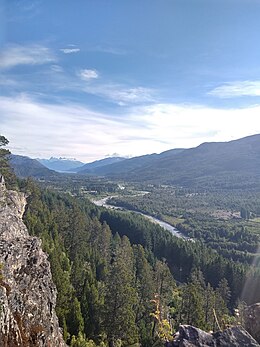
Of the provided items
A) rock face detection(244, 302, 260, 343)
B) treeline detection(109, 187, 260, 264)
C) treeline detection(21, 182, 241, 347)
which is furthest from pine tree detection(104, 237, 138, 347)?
treeline detection(109, 187, 260, 264)

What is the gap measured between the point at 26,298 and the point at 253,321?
10901mm

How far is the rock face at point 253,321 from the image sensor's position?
53.9ft

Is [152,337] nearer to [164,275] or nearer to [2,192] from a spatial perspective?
[164,275]

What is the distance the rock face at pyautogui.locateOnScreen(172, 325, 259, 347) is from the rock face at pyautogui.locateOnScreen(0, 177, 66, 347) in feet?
20.2

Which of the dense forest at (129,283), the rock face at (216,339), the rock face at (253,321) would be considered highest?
the rock face at (216,339)

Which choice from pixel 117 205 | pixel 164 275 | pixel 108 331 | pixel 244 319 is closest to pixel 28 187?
pixel 164 275

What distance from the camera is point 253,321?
16.9 meters

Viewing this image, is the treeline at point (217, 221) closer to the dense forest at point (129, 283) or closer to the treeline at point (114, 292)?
the dense forest at point (129, 283)

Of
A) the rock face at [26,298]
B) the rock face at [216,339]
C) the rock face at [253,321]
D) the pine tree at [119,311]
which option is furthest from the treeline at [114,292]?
the rock face at [26,298]

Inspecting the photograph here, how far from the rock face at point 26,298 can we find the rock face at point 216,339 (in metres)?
6.15

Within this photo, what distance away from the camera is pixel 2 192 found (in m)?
36.3

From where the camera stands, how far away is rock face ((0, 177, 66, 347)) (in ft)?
45.2

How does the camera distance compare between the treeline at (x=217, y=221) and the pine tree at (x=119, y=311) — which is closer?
the pine tree at (x=119, y=311)

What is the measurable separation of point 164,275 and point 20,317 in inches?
1330
